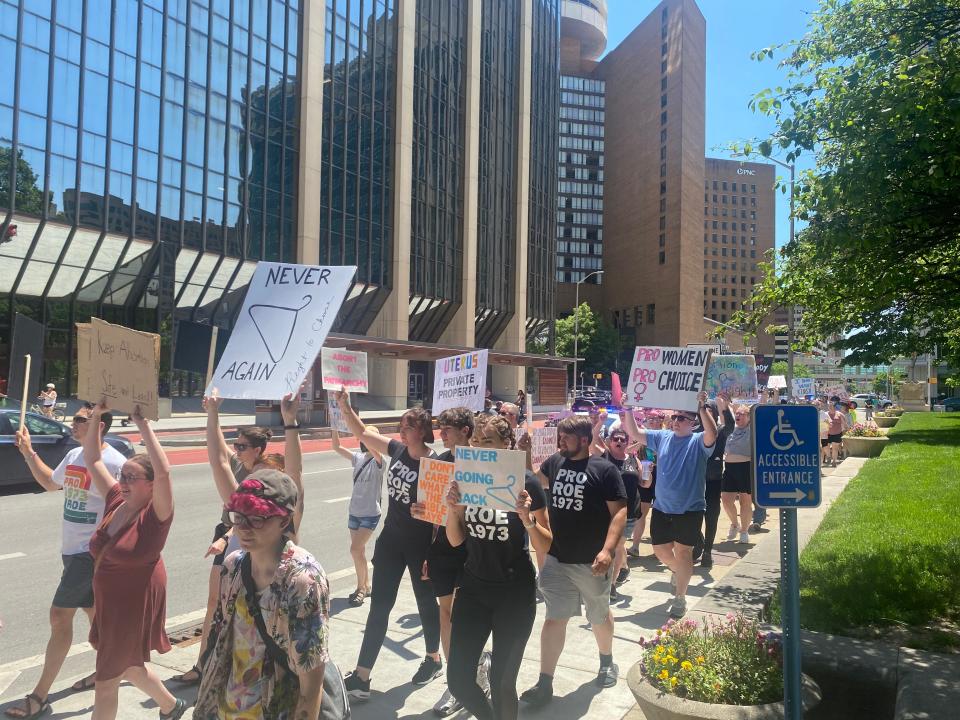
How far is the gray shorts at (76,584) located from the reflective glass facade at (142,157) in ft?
95.9

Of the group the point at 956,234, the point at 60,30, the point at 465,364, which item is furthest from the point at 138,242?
the point at 956,234

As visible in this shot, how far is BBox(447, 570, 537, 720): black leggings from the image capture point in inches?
162

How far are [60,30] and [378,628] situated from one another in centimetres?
3291

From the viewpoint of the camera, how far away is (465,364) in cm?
711

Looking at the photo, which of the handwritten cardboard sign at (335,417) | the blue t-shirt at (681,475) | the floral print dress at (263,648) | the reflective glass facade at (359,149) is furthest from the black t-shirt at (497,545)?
the reflective glass facade at (359,149)

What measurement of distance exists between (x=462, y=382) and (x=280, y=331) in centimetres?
246

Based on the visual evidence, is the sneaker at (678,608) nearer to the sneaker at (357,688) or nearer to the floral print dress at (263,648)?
the sneaker at (357,688)

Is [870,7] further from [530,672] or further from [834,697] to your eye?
[530,672]

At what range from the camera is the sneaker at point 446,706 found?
15.3ft

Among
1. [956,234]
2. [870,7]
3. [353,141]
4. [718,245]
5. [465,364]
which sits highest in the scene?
[718,245]

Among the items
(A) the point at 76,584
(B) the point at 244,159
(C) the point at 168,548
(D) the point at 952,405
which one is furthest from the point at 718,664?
(D) the point at 952,405

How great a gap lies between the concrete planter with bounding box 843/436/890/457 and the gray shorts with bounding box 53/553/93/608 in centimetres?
2112

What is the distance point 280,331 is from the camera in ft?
16.0

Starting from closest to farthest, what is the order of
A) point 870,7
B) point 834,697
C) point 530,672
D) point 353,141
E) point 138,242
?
point 834,697
point 530,672
point 870,7
point 138,242
point 353,141
